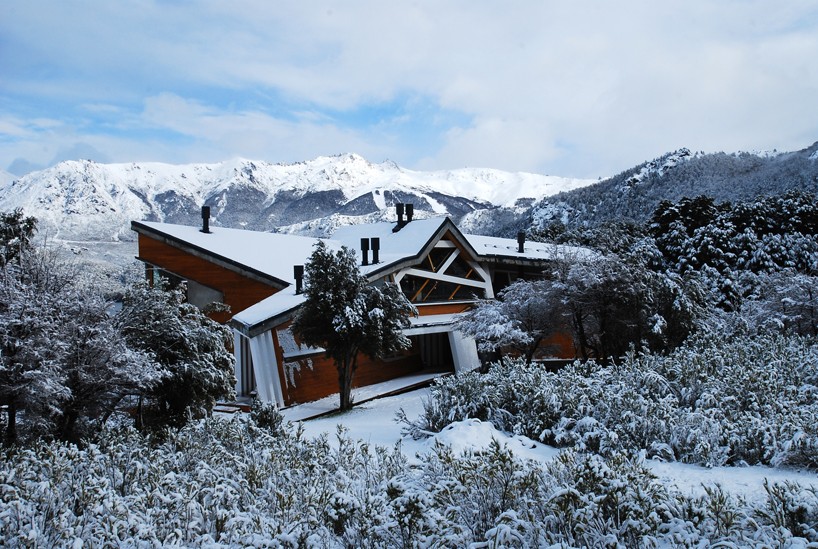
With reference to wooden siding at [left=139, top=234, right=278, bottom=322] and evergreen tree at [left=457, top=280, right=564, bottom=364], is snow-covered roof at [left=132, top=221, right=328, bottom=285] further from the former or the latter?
evergreen tree at [left=457, top=280, right=564, bottom=364]

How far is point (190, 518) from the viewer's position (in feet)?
16.1

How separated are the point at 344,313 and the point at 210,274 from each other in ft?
29.9

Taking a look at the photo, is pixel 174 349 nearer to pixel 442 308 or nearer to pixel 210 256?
pixel 210 256

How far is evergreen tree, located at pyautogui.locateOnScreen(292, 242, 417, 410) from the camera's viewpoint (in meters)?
14.1

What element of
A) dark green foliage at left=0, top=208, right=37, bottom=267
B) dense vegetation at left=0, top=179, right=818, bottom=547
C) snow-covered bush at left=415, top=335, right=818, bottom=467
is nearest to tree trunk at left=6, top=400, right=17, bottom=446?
dense vegetation at left=0, top=179, right=818, bottom=547

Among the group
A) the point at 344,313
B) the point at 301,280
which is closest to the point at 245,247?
the point at 301,280

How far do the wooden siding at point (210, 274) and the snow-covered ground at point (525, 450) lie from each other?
351 inches

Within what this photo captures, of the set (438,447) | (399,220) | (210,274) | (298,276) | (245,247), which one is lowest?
(438,447)

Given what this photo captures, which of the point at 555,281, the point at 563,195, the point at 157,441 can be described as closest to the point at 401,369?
the point at 555,281

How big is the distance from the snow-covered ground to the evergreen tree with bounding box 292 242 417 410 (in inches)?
82.3

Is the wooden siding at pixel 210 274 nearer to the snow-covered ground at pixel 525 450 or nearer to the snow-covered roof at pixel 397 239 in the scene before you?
the snow-covered roof at pixel 397 239

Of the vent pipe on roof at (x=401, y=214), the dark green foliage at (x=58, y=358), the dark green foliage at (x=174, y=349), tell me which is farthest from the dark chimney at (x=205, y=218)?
the dark green foliage at (x=58, y=358)

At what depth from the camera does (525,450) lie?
775cm

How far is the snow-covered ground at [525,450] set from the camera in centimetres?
594
